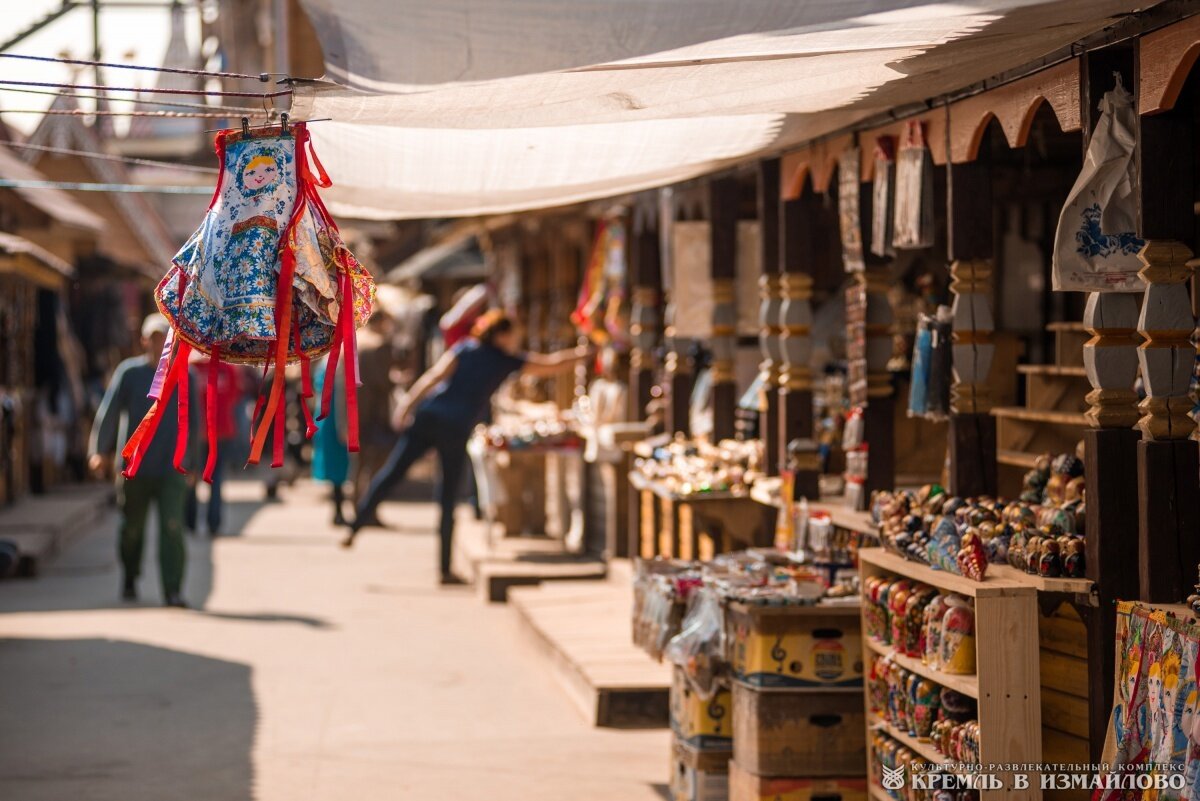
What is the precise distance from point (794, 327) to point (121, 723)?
3.95m

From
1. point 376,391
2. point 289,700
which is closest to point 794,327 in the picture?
point 289,700

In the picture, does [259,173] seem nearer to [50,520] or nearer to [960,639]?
[960,639]

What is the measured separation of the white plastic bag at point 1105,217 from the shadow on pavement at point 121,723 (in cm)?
408

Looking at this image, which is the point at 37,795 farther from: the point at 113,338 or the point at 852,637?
the point at 113,338

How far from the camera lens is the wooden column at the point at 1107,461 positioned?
5.24 m

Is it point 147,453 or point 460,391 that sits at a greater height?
point 460,391

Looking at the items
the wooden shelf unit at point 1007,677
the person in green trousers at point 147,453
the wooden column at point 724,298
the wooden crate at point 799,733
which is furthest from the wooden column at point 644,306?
the wooden shelf unit at point 1007,677

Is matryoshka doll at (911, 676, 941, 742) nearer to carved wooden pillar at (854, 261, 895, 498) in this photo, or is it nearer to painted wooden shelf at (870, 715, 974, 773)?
painted wooden shelf at (870, 715, 974, 773)

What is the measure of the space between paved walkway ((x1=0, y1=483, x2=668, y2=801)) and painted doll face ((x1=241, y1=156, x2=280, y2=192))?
3.08m

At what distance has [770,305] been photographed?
890 centimetres

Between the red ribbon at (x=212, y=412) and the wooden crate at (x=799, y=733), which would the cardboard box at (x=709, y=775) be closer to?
the wooden crate at (x=799, y=733)

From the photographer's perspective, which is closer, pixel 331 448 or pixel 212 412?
pixel 212 412

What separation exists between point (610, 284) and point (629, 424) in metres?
1.25

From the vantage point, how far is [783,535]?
8508mm
